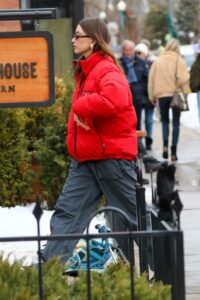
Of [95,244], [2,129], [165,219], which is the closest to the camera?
[165,219]

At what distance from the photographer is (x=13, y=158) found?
957 centimetres

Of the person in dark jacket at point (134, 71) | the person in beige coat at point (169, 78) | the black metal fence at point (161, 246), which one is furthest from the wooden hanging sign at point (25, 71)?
the person in dark jacket at point (134, 71)

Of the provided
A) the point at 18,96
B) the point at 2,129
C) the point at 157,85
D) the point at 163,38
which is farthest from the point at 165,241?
the point at 163,38

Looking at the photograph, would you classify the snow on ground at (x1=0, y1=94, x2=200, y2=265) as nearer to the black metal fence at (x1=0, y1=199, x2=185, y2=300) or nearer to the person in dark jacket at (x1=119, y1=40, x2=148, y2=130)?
the black metal fence at (x1=0, y1=199, x2=185, y2=300)

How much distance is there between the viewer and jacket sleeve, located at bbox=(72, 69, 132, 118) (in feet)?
19.5

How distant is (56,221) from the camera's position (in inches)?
244

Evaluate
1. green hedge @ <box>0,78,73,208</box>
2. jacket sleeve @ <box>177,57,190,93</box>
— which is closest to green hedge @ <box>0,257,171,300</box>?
green hedge @ <box>0,78,73,208</box>

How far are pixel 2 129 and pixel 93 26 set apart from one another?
336 centimetres

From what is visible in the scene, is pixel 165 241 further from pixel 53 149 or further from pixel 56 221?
pixel 53 149

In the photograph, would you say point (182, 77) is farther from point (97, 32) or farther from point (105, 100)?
point (105, 100)

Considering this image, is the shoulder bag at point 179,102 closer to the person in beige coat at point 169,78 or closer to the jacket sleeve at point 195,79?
the person in beige coat at point 169,78

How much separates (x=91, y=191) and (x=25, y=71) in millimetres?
845

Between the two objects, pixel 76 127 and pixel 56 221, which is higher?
pixel 76 127

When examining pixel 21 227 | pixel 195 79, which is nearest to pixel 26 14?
pixel 21 227
